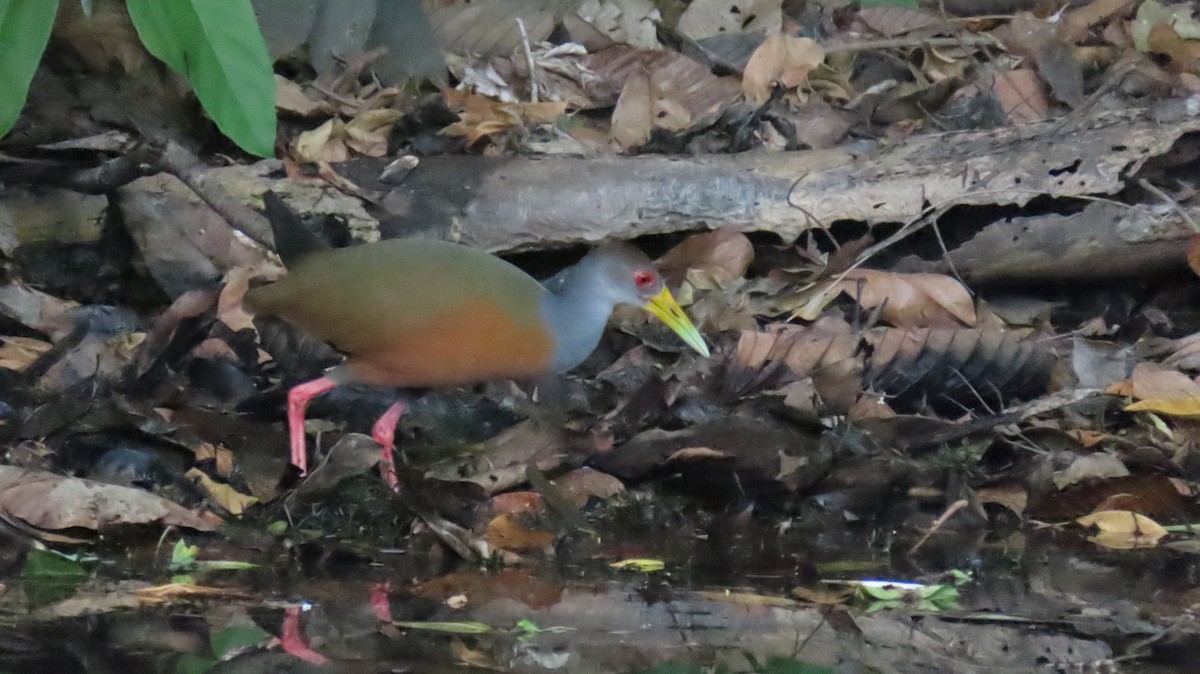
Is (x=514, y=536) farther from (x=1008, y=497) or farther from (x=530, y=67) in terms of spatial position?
(x=530, y=67)

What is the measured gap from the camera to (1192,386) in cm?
292

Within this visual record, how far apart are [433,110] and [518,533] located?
1786mm

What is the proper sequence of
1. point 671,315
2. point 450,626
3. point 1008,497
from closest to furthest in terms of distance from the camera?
1. point 450,626
2. point 1008,497
3. point 671,315

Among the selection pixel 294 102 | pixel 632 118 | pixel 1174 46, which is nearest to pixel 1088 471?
pixel 632 118

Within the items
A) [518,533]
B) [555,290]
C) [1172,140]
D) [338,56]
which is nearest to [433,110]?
[338,56]

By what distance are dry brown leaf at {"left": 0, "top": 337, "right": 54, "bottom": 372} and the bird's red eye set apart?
1.53 m

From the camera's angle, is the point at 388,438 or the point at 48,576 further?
the point at 388,438

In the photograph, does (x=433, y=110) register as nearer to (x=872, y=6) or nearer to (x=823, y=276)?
(x=823, y=276)

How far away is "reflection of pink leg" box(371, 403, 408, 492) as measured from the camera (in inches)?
99.0

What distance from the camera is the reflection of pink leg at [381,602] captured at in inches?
73.5

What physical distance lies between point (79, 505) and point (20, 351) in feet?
3.18

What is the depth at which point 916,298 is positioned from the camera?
3322 millimetres

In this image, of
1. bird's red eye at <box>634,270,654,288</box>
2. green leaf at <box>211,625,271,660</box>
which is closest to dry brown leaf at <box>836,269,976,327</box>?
bird's red eye at <box>634,270,654,288</box>

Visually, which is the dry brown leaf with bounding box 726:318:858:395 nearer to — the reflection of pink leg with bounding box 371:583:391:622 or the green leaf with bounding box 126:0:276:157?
the reflection of pink leg with bounding box 371:583:391:622
